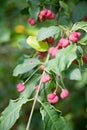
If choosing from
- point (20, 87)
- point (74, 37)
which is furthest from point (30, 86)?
point (74, 37)

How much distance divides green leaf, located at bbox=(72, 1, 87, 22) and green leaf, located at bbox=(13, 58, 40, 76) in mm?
245

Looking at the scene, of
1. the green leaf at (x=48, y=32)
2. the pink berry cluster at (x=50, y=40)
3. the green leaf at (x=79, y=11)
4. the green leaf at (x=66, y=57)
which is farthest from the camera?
the green leaf at (x=79, y=11)

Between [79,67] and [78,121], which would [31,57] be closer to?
[79,67]

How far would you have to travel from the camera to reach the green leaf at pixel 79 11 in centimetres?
170

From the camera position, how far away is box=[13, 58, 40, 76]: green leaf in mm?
1563

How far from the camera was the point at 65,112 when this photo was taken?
3.39 meters

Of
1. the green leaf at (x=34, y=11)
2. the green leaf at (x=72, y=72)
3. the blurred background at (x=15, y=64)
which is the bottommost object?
the blurred background at (x=15, y=64)

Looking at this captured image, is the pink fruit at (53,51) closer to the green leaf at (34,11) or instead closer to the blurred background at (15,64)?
the green leaf at (34,11)

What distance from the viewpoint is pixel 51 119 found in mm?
1441

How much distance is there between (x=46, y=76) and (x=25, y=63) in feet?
0.47

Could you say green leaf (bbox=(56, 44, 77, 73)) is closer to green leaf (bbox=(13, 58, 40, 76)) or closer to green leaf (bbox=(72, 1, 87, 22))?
green leaf (bbox=(13, 58, 40, 76))

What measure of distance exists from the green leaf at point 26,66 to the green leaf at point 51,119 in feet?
0.53

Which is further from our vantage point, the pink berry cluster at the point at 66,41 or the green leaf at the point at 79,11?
the green leaf at the point at 79,11

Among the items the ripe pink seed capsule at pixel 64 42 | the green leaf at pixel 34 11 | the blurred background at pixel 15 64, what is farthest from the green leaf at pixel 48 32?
the blurred background at pixel 15 64
